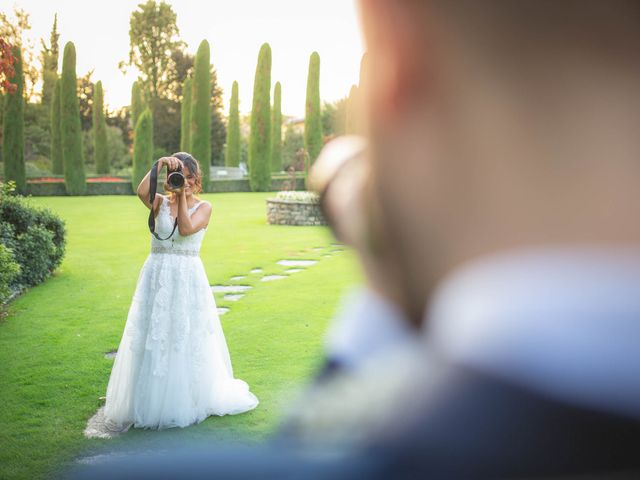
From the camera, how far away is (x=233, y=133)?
1823 inches

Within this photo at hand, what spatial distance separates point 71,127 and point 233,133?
49.0 feet

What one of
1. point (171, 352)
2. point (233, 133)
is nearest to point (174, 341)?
point (171, 352)

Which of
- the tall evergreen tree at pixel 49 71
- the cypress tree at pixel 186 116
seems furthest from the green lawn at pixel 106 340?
the tall evergreen tree at pixel 49 71

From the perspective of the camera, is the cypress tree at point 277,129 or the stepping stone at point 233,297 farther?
the cypress tree at point 277,129

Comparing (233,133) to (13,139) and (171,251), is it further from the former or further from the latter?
(171,251)

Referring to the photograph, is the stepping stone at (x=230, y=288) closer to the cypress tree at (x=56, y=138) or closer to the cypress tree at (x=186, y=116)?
the cypress tree at (x=186, y=116)

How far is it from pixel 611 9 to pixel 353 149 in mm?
225

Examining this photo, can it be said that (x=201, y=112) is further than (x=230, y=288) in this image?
Yes

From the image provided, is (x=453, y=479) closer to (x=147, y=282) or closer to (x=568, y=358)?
(x=568, y=358)

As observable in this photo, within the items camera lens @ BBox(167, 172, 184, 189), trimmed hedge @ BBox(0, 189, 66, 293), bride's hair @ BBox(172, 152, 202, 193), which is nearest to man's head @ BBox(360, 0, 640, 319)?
camera lens @ BBox(167, 172, 184, 189)

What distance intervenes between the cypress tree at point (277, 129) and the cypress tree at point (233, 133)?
2905 mm

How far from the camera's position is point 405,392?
45 cm

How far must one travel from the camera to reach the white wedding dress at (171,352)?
4422mm

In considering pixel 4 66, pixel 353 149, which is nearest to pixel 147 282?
pixel 4 66
